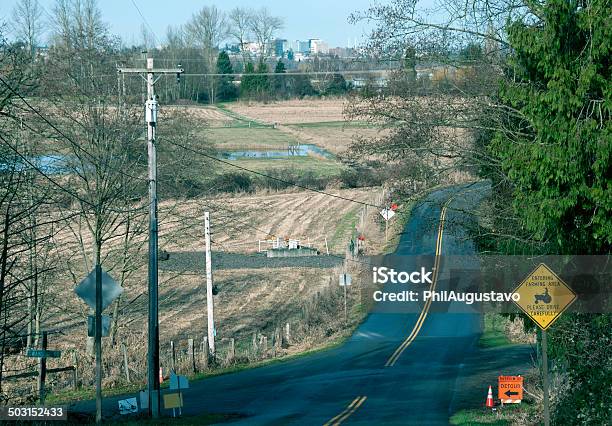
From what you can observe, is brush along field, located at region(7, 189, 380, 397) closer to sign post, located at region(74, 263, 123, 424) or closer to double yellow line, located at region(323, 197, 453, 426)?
double yellow line, located at region(323, 197, 453, 426)

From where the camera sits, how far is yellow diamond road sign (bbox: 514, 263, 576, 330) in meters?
14.7

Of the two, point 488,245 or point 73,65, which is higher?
point 73,65

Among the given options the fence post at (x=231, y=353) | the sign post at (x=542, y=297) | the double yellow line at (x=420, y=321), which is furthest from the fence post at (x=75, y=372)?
the sign post at (x=542, y=297)

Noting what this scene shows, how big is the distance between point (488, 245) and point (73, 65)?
17178 mm

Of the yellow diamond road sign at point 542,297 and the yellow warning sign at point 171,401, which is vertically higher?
the yellow diamond road sign at point 542,297

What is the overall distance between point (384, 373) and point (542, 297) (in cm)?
1572

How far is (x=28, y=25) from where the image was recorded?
26219 mm

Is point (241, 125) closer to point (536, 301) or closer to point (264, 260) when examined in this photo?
point (264, 260)

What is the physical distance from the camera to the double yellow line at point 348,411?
2164 centimetres

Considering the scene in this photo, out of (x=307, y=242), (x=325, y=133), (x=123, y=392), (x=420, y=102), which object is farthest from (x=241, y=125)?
(x=420, y=102)

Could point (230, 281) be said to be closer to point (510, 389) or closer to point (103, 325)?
point (510, 389)

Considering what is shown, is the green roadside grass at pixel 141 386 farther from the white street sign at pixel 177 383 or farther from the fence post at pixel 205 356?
the white street sign at pixel 177 383

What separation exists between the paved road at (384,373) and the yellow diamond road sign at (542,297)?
207 inches

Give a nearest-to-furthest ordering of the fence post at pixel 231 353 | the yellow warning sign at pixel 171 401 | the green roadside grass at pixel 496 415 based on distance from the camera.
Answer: the yellow warning sign at pixel 171 401 → the green roadside grass at pixel 496 415 → the fence post at pixel 231 353
